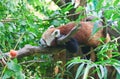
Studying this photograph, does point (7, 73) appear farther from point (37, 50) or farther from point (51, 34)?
point (51, 34)

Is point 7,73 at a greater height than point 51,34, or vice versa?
point 7,73

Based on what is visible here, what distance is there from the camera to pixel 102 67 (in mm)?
983

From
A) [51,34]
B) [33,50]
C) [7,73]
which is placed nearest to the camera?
[7,73]

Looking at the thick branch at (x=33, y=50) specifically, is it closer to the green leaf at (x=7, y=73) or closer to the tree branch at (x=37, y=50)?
the tree branch at (x=37, y=50)

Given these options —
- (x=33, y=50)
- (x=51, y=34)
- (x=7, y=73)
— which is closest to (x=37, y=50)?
(x=33, y=50)

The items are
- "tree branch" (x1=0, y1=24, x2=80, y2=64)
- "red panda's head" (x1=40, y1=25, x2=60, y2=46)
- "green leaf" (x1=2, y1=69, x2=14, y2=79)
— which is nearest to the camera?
"green leaf" (x1=2, y1=69, x2=14, y2=79)

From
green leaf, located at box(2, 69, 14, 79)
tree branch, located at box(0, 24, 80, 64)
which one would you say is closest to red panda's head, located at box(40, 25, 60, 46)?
→ tree branch, located at box(0, 24, 80, 64)

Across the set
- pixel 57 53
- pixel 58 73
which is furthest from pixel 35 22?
pixel 58 73

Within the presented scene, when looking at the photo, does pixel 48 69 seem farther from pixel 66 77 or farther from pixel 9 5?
pixel 9 5

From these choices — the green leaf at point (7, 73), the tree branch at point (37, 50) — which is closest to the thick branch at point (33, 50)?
the tree branch at point (37, 50)

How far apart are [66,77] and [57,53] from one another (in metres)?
0.21

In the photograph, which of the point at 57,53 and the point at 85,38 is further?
the point at 85,38

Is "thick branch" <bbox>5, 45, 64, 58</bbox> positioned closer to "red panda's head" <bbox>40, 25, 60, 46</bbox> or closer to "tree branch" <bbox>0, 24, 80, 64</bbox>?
"tree branch" <bbox>0, 24, 80, 64</bbox>

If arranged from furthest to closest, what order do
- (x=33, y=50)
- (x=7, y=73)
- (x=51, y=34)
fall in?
1. (x=51, y=34)
2. (x=33, y=50)
3. (x=7, y=73)
